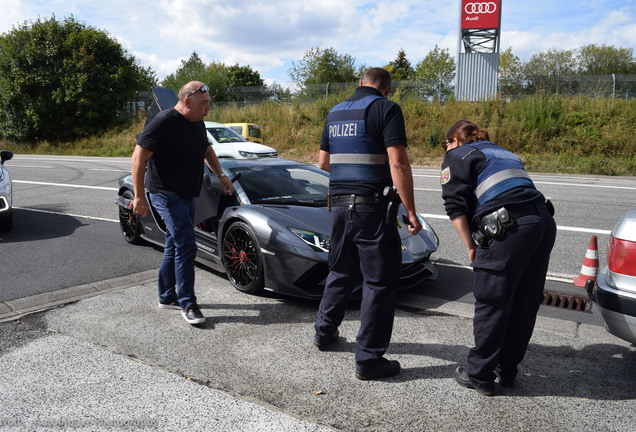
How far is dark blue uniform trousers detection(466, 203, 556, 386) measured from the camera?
283 centimetres

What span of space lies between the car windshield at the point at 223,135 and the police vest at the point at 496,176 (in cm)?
1445

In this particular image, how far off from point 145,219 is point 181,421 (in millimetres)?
3780

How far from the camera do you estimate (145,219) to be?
19.8ft

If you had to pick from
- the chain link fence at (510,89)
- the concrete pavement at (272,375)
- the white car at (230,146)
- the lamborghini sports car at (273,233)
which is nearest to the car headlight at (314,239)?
the lamborghini sports car at (273,233)

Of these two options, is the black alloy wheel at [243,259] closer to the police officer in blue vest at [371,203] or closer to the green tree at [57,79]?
the police officer in blue vest at [371,203]

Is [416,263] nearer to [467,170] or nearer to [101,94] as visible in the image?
[467,170]

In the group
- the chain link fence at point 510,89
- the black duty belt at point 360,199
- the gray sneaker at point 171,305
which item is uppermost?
the chain link fence at point 510,89

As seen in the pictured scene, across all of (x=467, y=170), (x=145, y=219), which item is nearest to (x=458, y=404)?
(x=467, y=170)

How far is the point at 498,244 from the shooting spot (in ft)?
9.35

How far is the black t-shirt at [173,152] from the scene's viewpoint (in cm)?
402

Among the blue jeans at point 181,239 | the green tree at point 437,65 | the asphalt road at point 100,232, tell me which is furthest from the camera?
the green tree at point 437,65

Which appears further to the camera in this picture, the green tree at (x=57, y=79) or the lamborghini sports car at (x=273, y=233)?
the green tree at (x=57, y=79)

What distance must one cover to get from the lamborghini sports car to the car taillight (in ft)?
5.40

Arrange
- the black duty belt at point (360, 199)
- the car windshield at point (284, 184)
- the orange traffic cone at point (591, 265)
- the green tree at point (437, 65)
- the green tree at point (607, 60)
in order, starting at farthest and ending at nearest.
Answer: the green tree at point (607, 60), the green tree at point (437, 65), the car windshield at point (284, 184), the orange traffic cone at point (591, 265), the black duty belt at point (360, 199)
